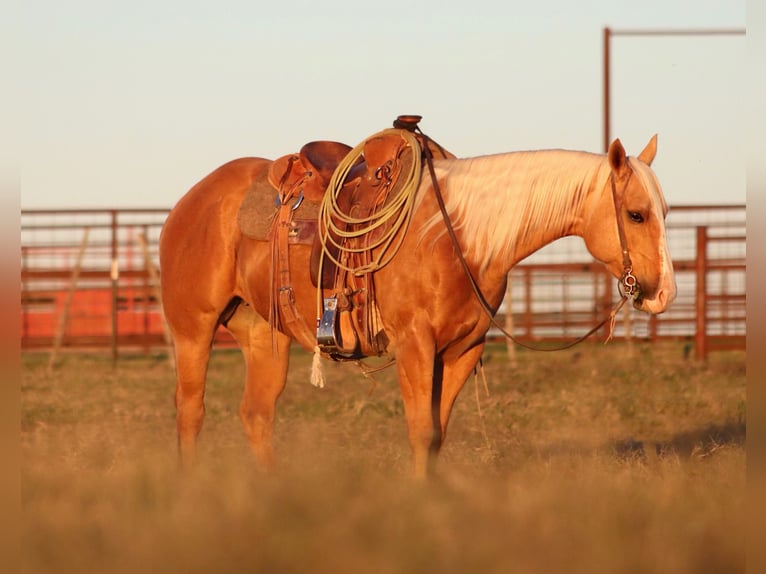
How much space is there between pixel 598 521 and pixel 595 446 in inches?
137

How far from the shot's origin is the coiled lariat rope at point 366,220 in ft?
19.1

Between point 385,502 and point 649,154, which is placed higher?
point 649,154

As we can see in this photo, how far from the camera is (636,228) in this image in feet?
17.8

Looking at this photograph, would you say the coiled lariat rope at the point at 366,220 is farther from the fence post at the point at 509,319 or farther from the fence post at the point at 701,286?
the fence post at the point at 701,286

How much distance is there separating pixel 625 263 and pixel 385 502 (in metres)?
1.71

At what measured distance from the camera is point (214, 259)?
6.83m

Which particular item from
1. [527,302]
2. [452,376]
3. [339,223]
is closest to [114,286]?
[527,302]

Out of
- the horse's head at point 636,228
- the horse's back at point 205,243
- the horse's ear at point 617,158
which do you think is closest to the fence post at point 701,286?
the horse's back at point 205,243

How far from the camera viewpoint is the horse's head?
211 inches

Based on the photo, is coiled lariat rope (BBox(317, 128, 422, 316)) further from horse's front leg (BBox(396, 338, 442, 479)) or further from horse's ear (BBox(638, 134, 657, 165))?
horse's ear (BBox(638, 134, 657, 165))

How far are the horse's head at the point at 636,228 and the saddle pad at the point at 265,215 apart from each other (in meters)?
1.69

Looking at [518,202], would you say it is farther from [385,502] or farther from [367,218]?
[385,502]

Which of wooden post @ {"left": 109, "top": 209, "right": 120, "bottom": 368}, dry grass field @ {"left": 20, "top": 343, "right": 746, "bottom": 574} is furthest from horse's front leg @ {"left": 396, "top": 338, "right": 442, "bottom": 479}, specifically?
wooden post @ {"left": 109, "top": 209, "right": 120, "bottom": 368}

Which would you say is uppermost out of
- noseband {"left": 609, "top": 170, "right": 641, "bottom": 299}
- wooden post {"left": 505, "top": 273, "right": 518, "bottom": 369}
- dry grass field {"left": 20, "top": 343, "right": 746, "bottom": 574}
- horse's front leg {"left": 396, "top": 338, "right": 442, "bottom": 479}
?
noseband {"left": 609, "top": 170, "right": 641, "bottom": 299}
